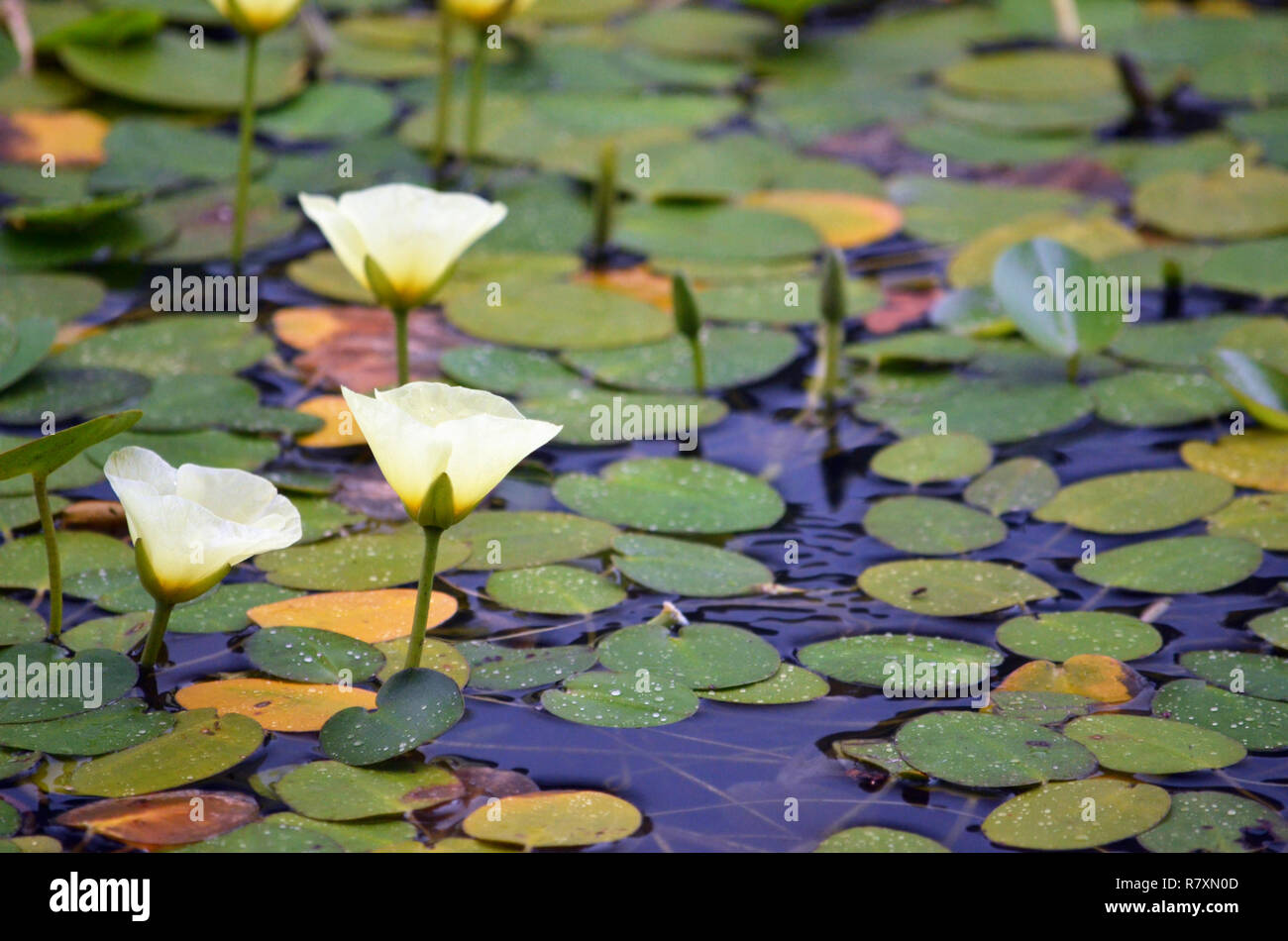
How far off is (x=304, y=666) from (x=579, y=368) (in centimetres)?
84

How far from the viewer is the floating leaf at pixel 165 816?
1.20 m

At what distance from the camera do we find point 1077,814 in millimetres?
1261

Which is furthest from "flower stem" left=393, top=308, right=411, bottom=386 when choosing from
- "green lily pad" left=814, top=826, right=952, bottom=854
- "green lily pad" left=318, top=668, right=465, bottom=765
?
"green lily pad" left=814, top=826, right=952, bottom=854

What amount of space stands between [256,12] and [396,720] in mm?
1350

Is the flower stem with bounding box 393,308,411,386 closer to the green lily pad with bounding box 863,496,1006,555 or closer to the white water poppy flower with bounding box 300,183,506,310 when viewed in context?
the white water poppy flower with bounding box 300,183,506,310

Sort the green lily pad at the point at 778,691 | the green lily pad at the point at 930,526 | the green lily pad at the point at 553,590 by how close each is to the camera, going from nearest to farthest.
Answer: the green lily pad at the point at 778,691
the green lily pad at the point at 553,590
the green lily pad at the point at 930,526

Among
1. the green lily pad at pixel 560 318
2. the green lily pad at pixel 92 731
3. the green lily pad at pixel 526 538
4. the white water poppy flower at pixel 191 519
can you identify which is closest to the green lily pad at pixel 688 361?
the green lily pad at pixel 560 318

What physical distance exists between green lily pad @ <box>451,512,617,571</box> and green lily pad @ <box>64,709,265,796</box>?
405 mm

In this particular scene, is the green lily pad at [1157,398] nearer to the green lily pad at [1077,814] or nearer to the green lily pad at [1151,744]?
the green lily pad at [1151,744]

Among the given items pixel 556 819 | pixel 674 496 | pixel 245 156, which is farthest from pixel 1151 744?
pixel 245 156

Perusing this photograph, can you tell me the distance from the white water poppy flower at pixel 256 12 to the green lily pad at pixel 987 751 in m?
1.56

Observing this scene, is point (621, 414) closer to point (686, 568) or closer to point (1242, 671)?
point (686, 568)
